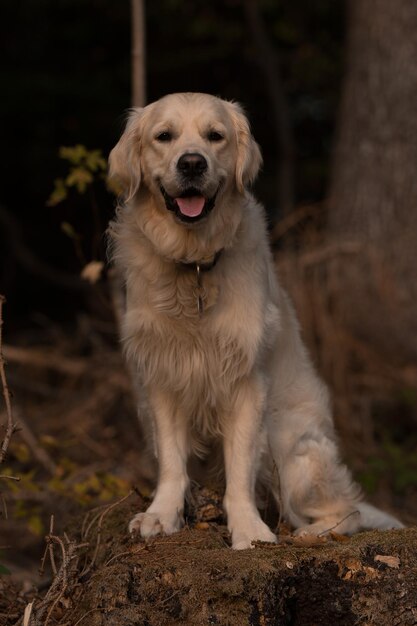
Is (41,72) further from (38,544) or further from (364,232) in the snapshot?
(38,544)

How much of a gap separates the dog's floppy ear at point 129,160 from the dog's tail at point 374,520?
1850mm

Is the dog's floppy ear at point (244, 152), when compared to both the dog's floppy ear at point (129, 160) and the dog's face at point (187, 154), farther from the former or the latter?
the dog's floppy ear at point (129, 160)

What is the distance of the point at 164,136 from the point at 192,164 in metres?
0.30

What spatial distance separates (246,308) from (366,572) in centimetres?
124

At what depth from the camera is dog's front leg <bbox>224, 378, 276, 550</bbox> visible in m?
4.11

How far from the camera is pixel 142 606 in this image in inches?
135

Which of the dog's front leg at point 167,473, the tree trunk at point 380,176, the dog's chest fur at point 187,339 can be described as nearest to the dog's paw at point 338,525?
the dog's front leg at point 167,473

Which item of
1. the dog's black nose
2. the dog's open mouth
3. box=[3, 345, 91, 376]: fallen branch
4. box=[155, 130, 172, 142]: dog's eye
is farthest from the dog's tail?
box=[3, 345, 91, 376]: fallen branch

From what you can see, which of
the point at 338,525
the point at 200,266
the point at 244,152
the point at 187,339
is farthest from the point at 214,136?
the point at 338,525

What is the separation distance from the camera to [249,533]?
13.1 ft

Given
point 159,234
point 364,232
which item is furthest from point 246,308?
point 364,232

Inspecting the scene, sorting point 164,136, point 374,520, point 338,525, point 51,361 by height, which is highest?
point 164,136

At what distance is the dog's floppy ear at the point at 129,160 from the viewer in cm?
434

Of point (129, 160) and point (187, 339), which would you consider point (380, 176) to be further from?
point (187, 339)
